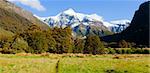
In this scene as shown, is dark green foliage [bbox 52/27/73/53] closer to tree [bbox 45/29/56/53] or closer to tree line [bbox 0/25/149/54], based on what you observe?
tree line [bbox 0/25/149/54]

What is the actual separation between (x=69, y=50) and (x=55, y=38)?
1052 cm

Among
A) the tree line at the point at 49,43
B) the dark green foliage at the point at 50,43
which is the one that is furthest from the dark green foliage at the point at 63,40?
the dark green foliage at the point at 50,43

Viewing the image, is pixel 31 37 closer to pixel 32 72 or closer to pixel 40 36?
pixel 40 36

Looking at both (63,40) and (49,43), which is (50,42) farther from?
(63,40)

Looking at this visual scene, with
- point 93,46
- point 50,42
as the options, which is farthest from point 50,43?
point 93,46

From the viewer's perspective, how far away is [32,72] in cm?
3572

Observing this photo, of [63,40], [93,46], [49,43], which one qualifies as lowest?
[93,46]

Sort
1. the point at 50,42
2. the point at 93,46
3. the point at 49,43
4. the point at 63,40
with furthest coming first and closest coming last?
the point at 93,46 < the point at 63,40 < the point at 50,42 < the point at 49,43

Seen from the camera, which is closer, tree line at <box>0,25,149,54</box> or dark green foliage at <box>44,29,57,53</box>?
tree line at <box>0,25,149,54</box>

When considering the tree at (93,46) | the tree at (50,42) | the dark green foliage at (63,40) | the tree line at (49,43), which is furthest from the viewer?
the tree at (93,46)

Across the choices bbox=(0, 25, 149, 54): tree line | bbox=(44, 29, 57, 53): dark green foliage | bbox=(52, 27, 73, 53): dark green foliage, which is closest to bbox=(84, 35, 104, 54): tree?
bbox=(0, 25, 149, 54): tree line

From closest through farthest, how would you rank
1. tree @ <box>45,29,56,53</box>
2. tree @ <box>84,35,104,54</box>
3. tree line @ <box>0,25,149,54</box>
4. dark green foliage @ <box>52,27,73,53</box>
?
tree line @ <box>0,25,149,54</box> → tree @ <box>45,29,56,53</box> → dark green foliage @ <box>52,27,73,53</box> → tree @ <box>84,35,104,54</box>

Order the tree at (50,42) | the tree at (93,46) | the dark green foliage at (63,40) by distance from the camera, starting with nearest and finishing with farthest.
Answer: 1. the tree at (50,42)
2. the dark green foliage at (63,40)
3. the tree at (93,46)

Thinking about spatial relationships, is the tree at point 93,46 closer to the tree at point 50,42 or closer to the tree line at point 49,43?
the tree line at point 49,43
